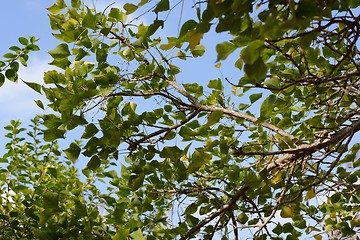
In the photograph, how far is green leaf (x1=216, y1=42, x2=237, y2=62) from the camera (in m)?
1.31

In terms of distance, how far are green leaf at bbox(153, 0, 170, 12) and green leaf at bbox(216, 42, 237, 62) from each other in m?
0.44

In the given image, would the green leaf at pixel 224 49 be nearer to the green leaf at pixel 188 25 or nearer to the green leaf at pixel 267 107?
the green leaf at pixel 188 25

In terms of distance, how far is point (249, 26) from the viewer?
141 centimetres

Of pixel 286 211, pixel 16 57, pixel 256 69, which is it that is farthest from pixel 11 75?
pixel 256 69

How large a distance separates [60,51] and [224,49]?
112 centimetres

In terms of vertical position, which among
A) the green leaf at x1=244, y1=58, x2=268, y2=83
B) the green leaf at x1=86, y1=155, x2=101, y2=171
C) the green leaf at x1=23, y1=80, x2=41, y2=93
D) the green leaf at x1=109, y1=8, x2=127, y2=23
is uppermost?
the green leaf at x1=109, y1=8, x2=127, y2=23

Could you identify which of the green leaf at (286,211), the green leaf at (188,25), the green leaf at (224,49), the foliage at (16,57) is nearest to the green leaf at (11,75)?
the foliage at (16,57)

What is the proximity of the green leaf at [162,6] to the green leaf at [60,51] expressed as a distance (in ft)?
2.22

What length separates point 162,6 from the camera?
1.72 metres

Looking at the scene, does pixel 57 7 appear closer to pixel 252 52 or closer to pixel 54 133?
pixel 54 133

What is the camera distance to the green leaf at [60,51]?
89.5 inches

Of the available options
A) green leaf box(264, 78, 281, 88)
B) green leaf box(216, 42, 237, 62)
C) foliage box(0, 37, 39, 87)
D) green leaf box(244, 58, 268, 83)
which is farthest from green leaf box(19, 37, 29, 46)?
green leaf box(244, 58, 268, 83)

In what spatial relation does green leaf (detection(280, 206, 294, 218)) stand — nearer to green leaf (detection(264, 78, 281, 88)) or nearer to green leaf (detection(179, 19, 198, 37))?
green leaf (detection(264, 78, 281, 88))

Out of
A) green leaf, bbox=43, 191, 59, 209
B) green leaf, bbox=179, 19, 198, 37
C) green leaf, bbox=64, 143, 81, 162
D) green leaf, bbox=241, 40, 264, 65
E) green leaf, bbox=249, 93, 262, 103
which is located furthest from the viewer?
green leaf, bbox=249, 93, 262, 103
